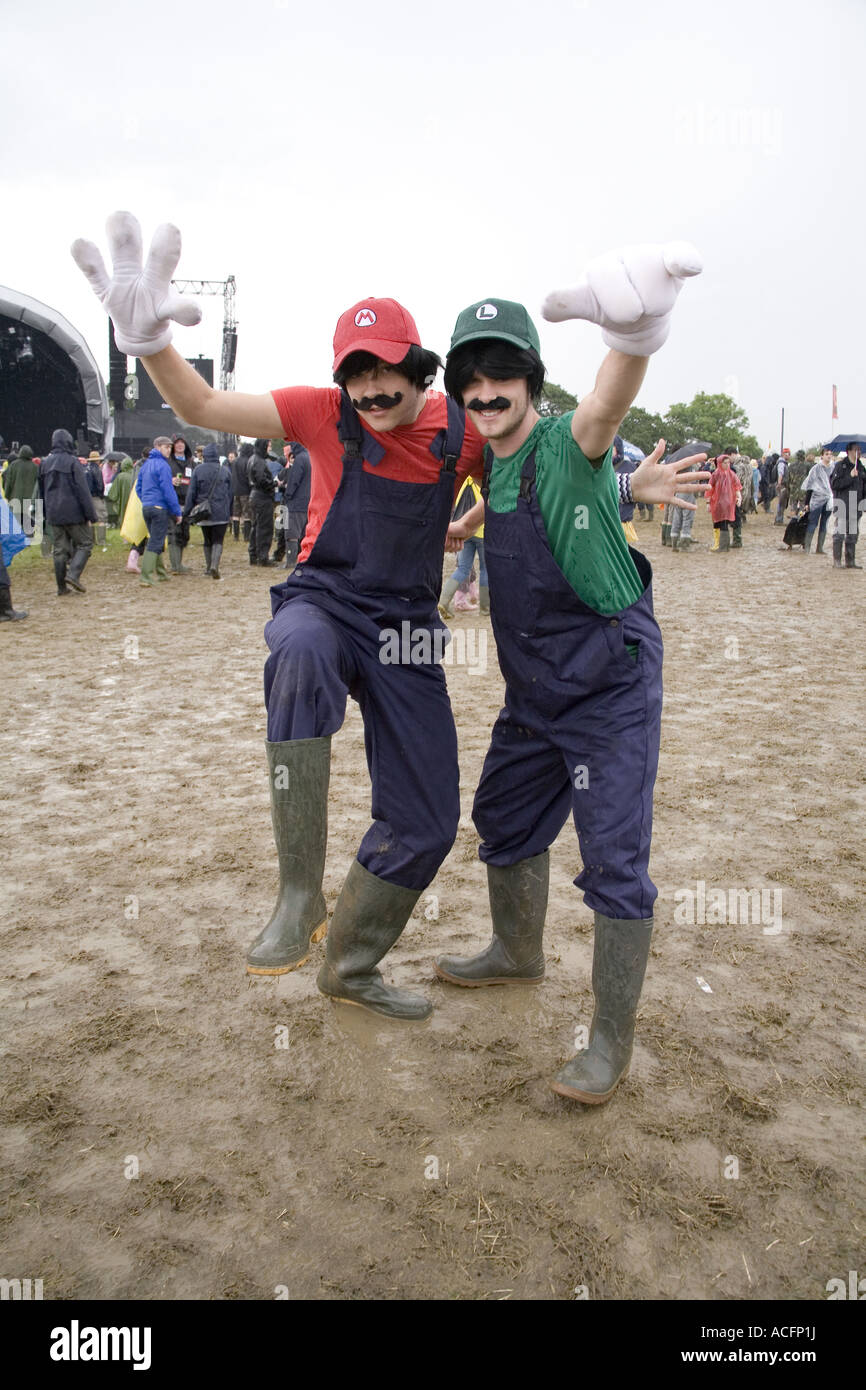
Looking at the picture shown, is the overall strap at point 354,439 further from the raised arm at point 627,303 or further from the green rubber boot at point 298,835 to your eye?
the green rubber boot at point 298,835

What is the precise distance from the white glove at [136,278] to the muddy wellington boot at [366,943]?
1.60m

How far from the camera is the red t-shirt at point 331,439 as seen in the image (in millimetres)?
2799

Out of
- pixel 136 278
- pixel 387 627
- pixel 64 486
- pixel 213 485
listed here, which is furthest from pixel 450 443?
pixel 213 485

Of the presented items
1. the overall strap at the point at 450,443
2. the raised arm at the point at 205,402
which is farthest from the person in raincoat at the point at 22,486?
the overall strap at the point at 450,443

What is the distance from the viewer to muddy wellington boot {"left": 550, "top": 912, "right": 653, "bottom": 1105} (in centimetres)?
266

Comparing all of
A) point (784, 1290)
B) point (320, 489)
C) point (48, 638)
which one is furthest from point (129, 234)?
point (48, 638)

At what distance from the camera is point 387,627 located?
2.83 metres

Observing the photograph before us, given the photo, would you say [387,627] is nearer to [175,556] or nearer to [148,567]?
[148,567]

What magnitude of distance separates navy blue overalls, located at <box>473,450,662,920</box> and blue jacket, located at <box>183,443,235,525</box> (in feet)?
35.2

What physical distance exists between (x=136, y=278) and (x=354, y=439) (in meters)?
0.68

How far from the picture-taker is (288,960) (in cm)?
247
